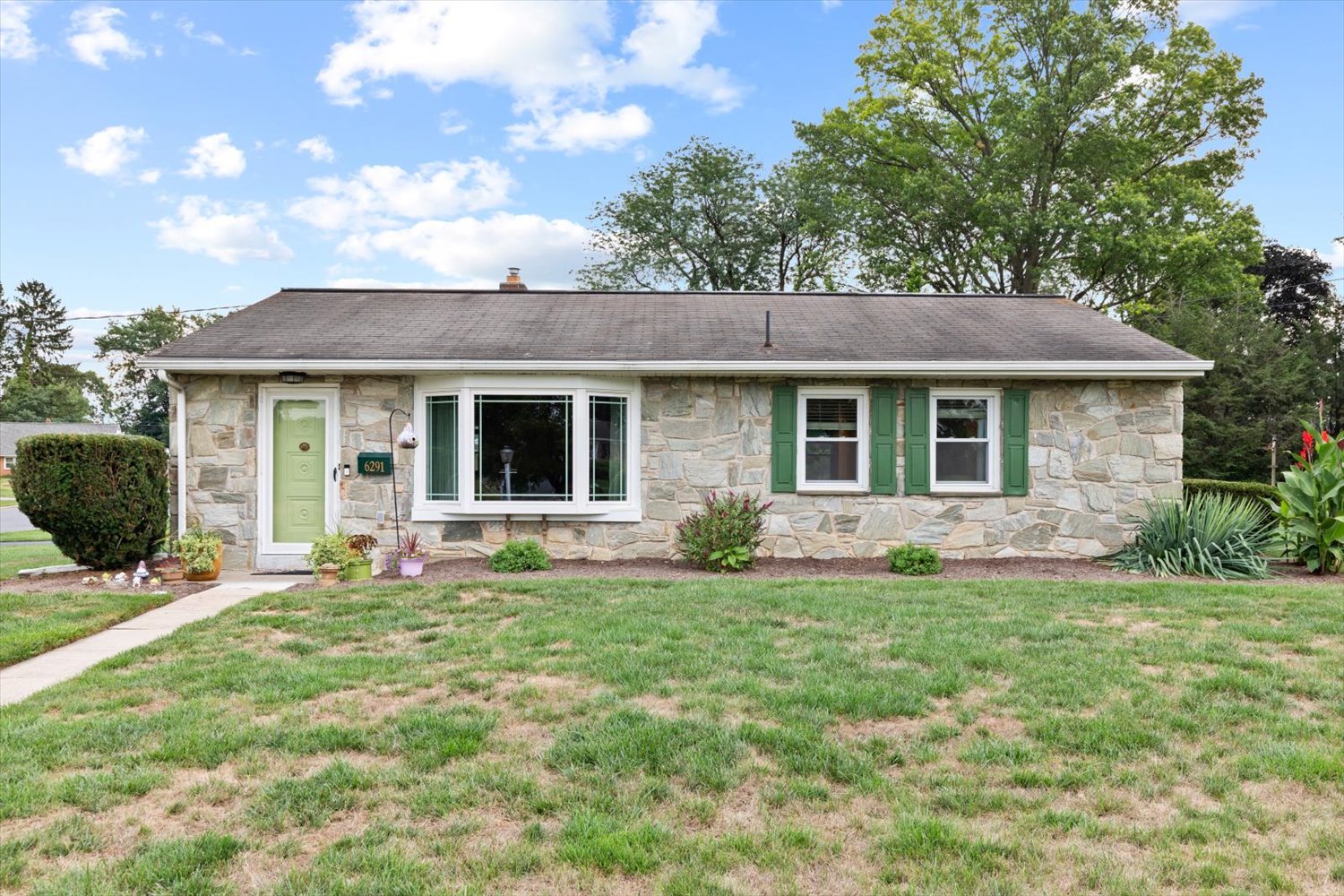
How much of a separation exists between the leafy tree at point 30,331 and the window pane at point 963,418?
2517 inches

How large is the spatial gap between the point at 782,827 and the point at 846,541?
20.7ft

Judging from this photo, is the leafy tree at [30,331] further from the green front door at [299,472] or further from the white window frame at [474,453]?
the white window frame at [474,453]

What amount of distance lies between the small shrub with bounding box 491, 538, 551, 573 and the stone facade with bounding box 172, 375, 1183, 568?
573 mm

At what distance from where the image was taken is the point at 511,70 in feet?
47.2

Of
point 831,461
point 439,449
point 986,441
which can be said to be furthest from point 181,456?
point 986,441

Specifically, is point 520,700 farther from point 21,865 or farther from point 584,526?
point 584,526

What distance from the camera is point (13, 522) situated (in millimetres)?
20625

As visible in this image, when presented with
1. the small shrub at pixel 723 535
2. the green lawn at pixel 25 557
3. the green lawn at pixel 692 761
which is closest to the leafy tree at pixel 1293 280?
the small shrub at pixel 723 535

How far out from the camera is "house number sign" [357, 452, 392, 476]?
28.0 ft

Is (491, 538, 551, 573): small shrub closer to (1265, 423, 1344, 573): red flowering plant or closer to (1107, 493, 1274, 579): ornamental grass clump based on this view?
(1107, 493, 1274, 579): ornamental grass clump

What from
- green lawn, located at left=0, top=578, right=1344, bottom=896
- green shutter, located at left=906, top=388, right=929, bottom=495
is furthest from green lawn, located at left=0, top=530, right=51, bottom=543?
green shutter, located at left=906, top=388, right=929, bottom=495

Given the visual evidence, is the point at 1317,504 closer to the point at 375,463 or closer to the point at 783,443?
the point at 783,443

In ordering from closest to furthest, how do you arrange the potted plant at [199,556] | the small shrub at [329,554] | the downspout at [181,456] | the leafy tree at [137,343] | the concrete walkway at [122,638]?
the concrete walkway at [122,638], the small shrub at [329,554], the potted plant at [199,556], the downspout at [181,456], the leafy tree at [137,343]

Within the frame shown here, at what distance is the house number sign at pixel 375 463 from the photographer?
8.55 meters
